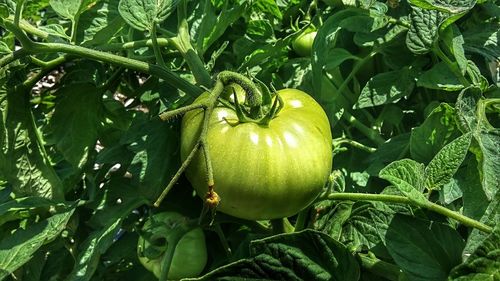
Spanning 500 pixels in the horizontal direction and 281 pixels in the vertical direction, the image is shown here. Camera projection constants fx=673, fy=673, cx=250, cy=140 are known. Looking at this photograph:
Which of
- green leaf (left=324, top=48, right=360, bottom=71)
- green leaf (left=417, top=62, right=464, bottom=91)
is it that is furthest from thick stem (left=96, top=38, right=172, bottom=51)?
green leaf (left=417, top=62, right=464, bottom=91)

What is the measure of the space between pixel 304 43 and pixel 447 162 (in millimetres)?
350

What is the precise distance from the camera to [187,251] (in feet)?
2.60

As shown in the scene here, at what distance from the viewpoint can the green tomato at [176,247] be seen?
31.2 inches

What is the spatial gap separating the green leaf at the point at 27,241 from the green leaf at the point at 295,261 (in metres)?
0.25

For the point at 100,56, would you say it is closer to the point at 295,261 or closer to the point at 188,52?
the point at 188,52

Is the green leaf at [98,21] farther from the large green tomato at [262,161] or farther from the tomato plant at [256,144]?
the large green tomato at [262,161]

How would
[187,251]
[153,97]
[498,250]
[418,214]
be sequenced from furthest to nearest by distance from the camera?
[153,97], [187,251], [418,214], [498,250]

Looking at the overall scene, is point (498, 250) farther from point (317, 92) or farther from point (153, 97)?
point (153, 97)

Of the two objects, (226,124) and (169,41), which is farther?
(169,41)

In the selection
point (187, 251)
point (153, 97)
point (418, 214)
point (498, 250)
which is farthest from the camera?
point (153, 97)

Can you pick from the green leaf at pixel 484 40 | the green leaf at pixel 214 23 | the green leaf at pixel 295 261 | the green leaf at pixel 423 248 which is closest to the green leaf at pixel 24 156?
the green leaf at pixel 214 23

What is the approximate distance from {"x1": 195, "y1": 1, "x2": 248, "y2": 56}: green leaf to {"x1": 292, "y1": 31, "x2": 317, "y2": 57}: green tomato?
0.41 ft

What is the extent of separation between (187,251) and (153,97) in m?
0.24

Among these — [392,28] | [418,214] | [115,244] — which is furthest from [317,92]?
[115,244]
